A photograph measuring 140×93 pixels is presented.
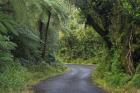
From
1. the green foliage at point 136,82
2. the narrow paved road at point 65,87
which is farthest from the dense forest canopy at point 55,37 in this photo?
Answer: the narrow paved road at point 65,87

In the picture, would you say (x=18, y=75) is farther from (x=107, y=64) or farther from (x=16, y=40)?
(x=107, y=64)

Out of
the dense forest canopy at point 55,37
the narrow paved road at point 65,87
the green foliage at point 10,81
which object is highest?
the dense forest canopy at point 55,37

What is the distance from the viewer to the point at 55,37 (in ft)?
136

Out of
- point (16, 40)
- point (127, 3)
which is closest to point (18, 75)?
point (16, 40)

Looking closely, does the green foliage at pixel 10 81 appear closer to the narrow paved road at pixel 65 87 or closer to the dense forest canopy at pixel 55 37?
the dense forest canopy at pixel 55 37

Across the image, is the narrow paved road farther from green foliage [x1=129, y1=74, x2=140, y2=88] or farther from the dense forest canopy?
green foliage [x1=129, y1=74, x2=140, y2=88]

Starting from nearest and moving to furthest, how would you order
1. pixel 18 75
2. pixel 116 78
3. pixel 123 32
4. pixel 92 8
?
pixel 18 75 < pixel 116 78 < pixel 123 32 < pixel 92 8

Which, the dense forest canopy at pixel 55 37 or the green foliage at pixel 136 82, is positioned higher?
the dense forest canopy at pixel 55 37

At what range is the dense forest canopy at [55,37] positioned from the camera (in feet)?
57.7

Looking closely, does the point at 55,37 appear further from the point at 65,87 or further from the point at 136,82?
the point at 136,82

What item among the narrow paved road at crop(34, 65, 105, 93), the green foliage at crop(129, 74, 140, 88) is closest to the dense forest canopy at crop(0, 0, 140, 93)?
the green foliage at crop(129, 74, 140, 88)

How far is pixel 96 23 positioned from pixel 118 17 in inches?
207

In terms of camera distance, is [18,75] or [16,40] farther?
[16,40]

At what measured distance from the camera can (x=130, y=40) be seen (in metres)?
23.1
